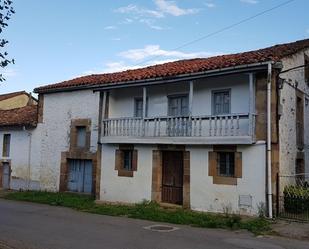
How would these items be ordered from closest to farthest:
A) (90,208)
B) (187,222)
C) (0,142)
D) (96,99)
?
(187,222)
(90,208)
(96,99)
(0,142)

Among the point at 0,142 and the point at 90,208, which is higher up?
the point at 0,142

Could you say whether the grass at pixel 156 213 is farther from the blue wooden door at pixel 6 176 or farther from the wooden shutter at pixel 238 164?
the blue wooden door at pixel 6 176

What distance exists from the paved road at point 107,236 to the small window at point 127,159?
343 centimetres

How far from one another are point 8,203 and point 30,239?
8.28 m

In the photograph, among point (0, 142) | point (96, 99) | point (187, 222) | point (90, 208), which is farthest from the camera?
point (0, 142)

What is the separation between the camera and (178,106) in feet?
50.3

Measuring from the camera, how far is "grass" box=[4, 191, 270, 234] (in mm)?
11303

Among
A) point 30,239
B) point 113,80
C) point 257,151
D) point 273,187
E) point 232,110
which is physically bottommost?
point 30,239

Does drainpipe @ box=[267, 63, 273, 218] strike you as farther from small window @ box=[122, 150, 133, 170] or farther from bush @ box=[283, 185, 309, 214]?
small window @ box=[122, 150, 133, 170]

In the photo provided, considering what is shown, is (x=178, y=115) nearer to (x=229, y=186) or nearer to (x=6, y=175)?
(x=229, y=186)

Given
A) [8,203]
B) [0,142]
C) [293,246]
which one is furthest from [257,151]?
[0,142]

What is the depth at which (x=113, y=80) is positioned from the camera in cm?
1595

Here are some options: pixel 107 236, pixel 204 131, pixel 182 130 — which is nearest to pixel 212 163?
pixel 204 131

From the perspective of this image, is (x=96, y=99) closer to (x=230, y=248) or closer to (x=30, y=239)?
(x=30, y=239)
